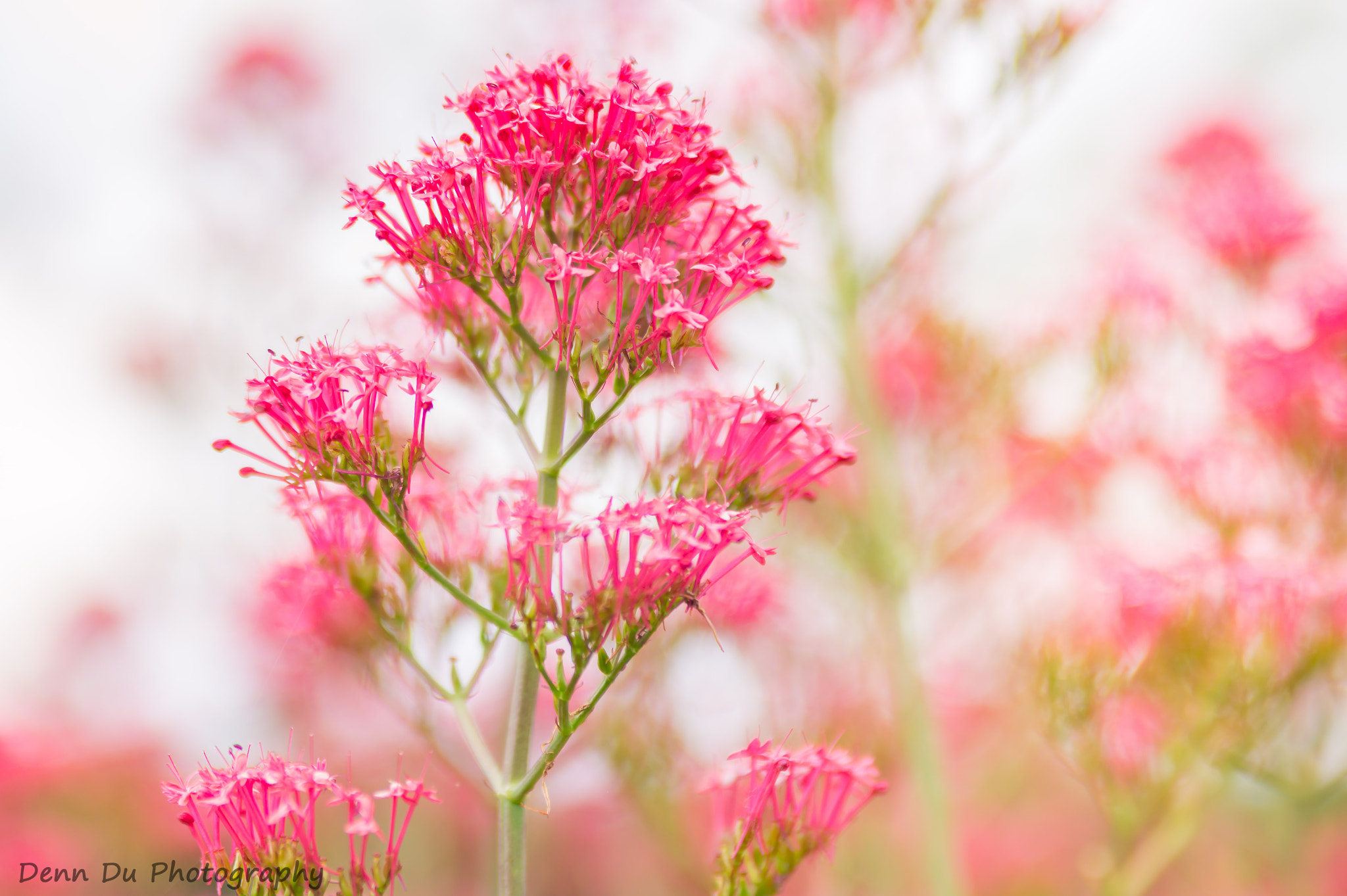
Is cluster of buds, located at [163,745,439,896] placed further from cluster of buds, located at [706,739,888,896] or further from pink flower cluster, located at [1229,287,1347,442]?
pink flower cluster, located at [1229,287,1347,442]

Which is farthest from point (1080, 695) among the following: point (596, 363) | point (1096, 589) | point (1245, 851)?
point (1245, 851)

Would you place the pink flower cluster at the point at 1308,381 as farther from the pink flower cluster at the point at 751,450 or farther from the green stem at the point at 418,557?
the green stem at the point at 418,557

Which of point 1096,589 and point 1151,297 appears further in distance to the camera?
point 1151,297

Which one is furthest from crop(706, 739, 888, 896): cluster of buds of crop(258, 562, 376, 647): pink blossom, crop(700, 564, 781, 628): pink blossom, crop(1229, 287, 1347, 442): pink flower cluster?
crop(1229, 287, 1347, 442): pink flower cluster

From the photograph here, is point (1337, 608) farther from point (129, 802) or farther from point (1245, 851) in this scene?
point (129, 802)

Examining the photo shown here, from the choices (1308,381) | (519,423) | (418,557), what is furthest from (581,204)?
(1308,381)

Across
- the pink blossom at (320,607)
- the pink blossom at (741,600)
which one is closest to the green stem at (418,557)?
the pink blossom at (320,607)
